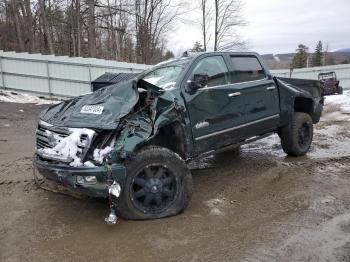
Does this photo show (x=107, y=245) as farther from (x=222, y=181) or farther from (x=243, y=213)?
(x=222, y=181)

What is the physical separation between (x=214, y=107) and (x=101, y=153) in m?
1.86

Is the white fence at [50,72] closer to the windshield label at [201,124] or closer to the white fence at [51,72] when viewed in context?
the white fence at [51,72]

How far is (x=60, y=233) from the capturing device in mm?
4324

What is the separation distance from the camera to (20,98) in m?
16.7

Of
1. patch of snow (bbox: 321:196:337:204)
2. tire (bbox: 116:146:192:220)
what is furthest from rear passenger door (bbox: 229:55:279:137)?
tire (bbox: 116:146:192:220)

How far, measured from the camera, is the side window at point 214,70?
5.59m

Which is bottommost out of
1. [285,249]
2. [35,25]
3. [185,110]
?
[285,249]

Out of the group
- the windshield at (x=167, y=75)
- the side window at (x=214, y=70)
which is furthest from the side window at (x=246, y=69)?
the windshield at (x=167, y=75)

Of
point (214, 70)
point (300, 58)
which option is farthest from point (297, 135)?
point (300, 58)

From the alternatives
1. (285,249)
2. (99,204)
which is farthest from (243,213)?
(99,204)

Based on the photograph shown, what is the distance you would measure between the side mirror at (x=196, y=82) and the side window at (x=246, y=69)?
2.86 ft

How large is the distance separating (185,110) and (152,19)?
30.0 meters

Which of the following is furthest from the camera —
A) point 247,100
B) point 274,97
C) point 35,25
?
point 35,25

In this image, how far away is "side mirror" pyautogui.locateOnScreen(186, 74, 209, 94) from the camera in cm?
515
